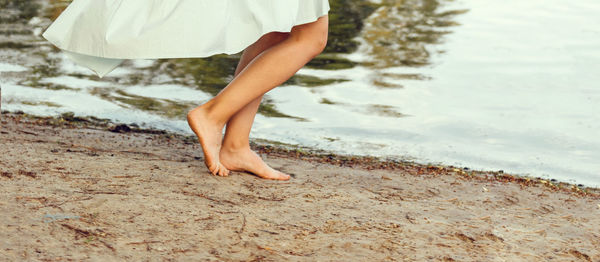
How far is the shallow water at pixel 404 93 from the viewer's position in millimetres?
5859

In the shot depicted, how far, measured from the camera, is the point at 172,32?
3543mm

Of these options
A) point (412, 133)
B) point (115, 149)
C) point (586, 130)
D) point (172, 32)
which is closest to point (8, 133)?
point (115, 149)

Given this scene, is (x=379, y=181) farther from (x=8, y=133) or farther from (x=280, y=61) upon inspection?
(x=8, y=133)

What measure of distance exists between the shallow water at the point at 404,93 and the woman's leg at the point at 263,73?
1878mm

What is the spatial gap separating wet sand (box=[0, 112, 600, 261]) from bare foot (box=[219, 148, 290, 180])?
0.15 feet

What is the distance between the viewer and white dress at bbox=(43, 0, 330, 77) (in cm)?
353

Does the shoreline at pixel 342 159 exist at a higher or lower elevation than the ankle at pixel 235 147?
lower

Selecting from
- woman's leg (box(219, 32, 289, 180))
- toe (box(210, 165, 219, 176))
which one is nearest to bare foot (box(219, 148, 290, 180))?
woman's leg (box(219, 32, 289, 180))

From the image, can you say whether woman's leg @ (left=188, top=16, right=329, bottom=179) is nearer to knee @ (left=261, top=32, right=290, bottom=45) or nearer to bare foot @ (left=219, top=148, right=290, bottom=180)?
knee @ (left=261, top=32, right=290, bottom=45)

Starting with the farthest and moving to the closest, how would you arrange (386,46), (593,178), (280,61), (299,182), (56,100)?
(386,46)
(56,100)
(593,178)
(299,182)
(280,61)

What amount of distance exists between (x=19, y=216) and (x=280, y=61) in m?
1.31

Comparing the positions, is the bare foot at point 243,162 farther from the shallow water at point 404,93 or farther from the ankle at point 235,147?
the shallow water at point 404,93

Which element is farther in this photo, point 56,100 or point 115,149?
point 56,100

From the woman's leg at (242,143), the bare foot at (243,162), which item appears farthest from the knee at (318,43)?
the bare foot at (243,162)
